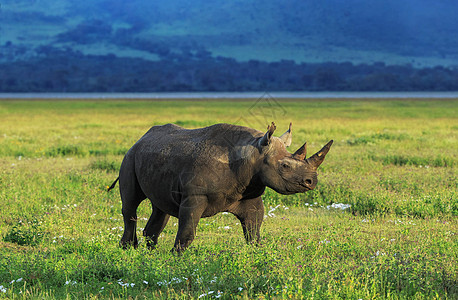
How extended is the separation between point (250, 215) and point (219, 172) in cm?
87

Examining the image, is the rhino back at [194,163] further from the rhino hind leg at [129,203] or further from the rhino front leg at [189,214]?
the rhino hind leg at [129,203]

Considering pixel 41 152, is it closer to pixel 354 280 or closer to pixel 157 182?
pixel 157 182

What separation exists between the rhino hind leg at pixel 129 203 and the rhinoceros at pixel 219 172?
336 mm

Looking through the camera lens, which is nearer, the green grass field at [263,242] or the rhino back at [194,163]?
the green grass field at [263,242]

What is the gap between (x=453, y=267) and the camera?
680cm

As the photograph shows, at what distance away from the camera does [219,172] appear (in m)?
7.19

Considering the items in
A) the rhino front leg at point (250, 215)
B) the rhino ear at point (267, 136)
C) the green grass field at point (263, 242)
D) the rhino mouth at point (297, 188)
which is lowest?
the green grass field at point (263, 242)

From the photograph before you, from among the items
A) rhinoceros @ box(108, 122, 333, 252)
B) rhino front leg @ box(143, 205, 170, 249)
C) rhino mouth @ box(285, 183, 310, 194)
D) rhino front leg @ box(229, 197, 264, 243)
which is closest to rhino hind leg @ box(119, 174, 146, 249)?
rhino front leg @ box(143, 205, 170, 249)

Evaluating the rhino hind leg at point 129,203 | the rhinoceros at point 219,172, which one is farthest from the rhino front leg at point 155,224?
the rhinoceros at point 219,172

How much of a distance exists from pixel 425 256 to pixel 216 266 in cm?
263

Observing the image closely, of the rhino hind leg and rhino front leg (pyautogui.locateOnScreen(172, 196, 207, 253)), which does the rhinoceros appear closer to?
rhino front leg (pyautogui.locateOnScreen(172, 196, 207, 253))

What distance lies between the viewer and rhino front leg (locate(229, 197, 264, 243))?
7652 mm

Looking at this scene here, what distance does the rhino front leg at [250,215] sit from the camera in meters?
7.65

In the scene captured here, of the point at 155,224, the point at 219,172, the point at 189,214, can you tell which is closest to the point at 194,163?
the point at 219,172
